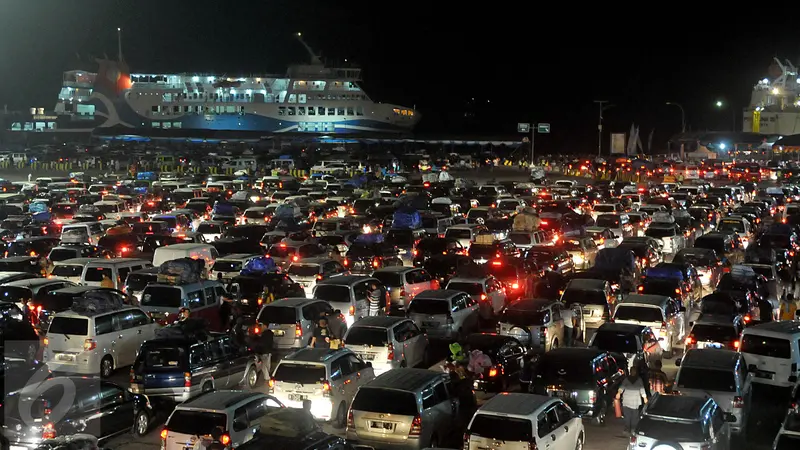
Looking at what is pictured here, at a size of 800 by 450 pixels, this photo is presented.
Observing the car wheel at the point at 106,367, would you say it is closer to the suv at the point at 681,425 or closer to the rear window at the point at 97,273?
the rear window at the point at 97,273

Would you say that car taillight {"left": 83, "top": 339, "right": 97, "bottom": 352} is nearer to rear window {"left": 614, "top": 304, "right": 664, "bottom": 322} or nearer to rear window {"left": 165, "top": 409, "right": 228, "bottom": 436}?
rear window {"left": 165, "top": 409, "right": 228, "bottom": 436}

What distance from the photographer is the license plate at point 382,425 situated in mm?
10922

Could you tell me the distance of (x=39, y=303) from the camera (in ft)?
59.8

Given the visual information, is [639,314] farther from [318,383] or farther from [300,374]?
[300,374]

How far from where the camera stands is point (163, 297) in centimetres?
1734

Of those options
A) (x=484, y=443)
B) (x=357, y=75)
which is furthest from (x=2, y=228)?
(x=357, y=75)

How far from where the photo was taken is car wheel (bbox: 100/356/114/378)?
15.0 meters

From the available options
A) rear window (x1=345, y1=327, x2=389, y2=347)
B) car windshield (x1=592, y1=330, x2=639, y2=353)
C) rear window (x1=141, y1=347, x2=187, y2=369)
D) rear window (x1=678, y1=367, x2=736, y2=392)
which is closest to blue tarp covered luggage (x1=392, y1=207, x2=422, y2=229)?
rear window (x1=345, y1=327, x2=389, y2=347)

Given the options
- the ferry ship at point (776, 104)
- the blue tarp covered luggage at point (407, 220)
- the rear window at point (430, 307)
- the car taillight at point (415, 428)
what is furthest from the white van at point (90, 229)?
the ferry ship at point (776, 104)

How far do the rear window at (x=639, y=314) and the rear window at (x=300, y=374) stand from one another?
7.11 meters

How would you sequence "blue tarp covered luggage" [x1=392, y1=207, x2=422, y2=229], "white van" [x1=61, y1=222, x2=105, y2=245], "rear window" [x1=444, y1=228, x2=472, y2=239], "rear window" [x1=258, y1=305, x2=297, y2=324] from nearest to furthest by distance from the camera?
"rear window" [x1=258, y1=305, x2=297, y2=324] → "white van" [x1=61, y1=222, x2=105, y2=245] → "rear window" [x1=444, y1=228, x2=472, y2=239] → "blue tarp covered luggage" [x1=392, y1=207, x2=422, y2=229]

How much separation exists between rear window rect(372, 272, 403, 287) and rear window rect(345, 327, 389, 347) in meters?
5.36

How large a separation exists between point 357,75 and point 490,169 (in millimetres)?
36405

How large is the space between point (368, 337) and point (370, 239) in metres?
11.6
